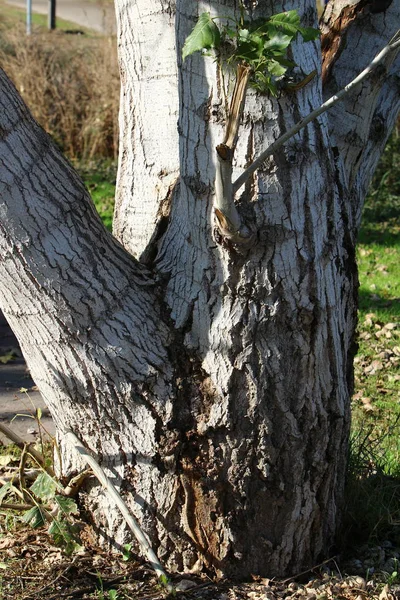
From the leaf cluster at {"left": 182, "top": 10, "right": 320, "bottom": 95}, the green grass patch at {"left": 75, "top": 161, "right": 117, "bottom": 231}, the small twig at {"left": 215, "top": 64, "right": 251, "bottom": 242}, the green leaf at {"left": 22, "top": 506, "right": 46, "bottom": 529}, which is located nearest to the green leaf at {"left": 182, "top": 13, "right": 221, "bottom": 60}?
the leaf cluster at {"left": 182, "top": 10, "right": 320, "bottom": 95}

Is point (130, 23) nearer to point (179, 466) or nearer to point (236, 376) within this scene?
point (236, 376)

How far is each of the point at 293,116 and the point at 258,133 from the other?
14cm

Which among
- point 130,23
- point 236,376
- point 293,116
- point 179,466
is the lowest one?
point 179,466

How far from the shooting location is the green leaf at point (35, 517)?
2885mm

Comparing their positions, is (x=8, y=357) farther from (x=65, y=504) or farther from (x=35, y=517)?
(x=65, y=504)

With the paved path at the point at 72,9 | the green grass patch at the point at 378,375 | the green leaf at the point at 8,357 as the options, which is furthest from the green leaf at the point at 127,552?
the paved path at the point at 72,9

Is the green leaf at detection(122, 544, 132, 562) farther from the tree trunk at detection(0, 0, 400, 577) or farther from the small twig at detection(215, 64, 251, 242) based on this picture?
the small twig at detection(215, 64, 251, 242)

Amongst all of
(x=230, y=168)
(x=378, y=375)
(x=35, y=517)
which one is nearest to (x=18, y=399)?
(x=35, y=517)

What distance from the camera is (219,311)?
2609 millimetres

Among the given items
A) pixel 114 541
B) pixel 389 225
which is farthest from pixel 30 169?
pixel 389 225

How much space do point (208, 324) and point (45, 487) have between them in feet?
3.04

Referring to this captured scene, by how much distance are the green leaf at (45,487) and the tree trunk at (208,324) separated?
0.13m

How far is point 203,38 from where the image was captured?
2.11 meters

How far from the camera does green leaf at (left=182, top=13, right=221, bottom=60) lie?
82.5 inches
